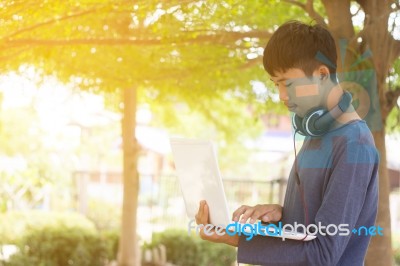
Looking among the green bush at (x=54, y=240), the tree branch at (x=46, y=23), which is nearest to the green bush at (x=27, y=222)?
the green bush at (x=54, y=240)

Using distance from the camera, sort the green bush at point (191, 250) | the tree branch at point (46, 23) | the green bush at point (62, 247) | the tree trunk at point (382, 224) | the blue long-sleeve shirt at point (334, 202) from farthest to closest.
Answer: the green bush at point (191, 250)
the green bush at point (62, 247)
the tree branch at point (46, 23)
the tree trunk at point (382, 224)
the blue long-sleeve shirt at point (334, 202)

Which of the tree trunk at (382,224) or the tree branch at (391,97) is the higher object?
the tree branch at (391,97)

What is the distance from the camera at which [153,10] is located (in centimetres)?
341

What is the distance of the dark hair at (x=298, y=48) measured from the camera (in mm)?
1805

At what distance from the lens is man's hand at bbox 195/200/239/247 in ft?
6.09

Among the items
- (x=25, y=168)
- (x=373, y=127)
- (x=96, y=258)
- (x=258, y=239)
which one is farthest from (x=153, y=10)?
(x=25, y=168)

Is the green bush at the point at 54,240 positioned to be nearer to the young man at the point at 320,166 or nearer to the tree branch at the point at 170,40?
the tree branch at the point at 170,40

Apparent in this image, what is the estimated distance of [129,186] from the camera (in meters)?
7.67

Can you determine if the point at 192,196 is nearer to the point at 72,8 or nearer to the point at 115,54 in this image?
the point at 72,8

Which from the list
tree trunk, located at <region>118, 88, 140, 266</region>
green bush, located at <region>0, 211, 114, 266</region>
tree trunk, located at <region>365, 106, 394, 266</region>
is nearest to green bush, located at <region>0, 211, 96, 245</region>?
green bush, located at <region>0, 211, 114, 266</region>

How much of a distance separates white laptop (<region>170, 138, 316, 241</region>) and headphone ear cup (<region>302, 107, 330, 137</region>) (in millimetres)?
241

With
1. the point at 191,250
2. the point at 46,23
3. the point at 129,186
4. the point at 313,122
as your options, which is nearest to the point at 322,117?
the point at 313,122

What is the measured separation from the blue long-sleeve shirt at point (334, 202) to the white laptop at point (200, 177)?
2.7 inches

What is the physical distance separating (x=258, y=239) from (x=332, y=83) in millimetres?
437
